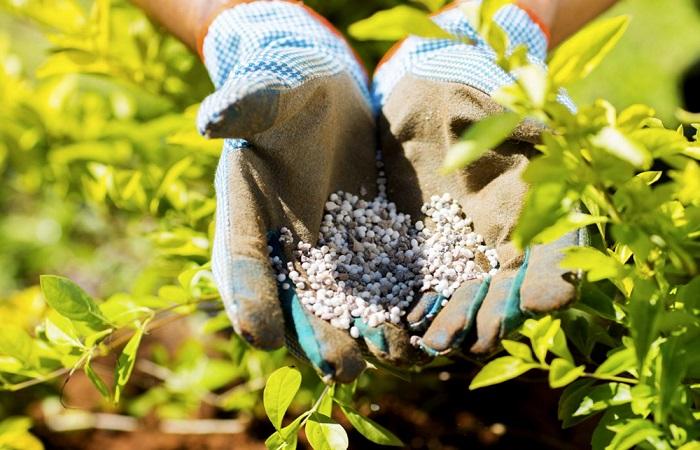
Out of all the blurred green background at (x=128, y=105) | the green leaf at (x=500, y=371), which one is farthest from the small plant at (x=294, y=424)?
the blurred green background at (x=128, y=105)

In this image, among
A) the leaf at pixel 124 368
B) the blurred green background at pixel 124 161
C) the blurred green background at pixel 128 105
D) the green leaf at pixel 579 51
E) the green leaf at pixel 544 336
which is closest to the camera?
the green leaf at pixel 579 51

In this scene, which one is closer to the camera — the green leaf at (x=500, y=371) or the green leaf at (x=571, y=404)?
the green leaf at (x=500, y=371)

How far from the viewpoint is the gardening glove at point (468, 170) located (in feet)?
3.33

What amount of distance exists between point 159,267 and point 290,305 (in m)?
0.70

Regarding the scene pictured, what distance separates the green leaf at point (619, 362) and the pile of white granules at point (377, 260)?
0.89ft

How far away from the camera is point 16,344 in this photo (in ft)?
4.12

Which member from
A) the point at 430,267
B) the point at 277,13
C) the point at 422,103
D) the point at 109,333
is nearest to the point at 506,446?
the point at 430,267

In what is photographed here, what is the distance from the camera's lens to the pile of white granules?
112cm

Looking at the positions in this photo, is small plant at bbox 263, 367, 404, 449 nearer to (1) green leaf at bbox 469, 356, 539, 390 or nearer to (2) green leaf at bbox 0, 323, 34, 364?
(1) green leaf at bbox 469, 356, 539, 390

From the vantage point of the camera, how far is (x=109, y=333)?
1.23m

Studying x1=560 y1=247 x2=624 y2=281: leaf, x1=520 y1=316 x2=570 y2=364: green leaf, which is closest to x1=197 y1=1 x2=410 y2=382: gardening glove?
x1=520 y1=316 x2=570 y2=364: green leaf

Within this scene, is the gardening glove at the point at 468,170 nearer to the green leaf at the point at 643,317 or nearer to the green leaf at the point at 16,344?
the green leaf at the point at 643,317

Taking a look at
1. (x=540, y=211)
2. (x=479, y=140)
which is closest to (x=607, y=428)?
(x=540, y=211)

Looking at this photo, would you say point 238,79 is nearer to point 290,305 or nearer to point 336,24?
point 290,305
